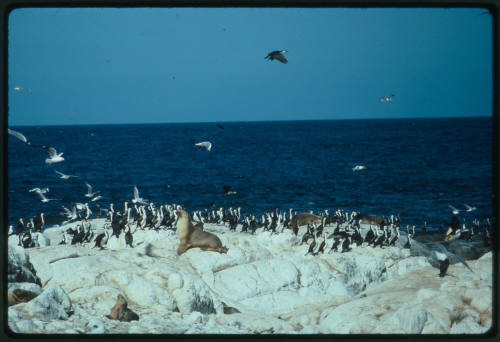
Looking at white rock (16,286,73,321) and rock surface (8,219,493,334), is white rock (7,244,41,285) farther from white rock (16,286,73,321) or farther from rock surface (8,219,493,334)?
white rock (16,286,73,321)

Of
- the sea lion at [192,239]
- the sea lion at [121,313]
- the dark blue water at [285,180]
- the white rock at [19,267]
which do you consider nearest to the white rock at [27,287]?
the white rock at [19,267]

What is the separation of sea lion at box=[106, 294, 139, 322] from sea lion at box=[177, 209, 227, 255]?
Answer: 9.23ft

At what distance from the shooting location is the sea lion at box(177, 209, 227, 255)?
9.99 meters

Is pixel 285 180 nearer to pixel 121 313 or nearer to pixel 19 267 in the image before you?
pixel 19 267

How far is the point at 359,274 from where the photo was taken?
1098 cm

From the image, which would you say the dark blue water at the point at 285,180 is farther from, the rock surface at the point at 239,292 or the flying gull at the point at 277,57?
→ the flying gull at the point at 277,57

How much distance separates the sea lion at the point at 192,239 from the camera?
393 inches

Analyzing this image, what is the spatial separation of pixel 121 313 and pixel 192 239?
319 centimetres

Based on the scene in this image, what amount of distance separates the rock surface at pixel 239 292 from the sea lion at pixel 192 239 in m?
0.18

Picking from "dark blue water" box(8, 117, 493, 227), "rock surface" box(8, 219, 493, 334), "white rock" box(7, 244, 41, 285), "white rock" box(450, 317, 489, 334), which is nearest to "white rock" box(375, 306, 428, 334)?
"rock surface" box(8, 219, 493, 334)

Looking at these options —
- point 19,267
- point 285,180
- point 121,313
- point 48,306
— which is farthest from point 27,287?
point 285,180

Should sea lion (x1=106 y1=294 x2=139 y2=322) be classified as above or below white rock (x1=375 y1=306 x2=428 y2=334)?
below

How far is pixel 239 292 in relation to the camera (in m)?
8.98
